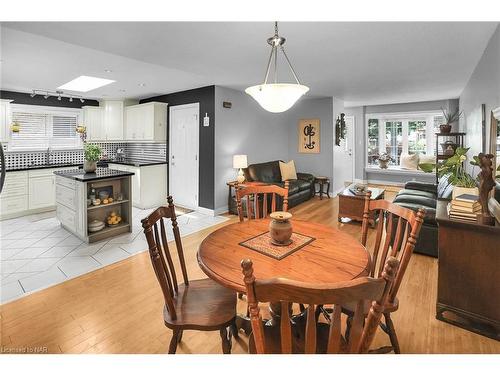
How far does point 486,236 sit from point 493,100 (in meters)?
1.81

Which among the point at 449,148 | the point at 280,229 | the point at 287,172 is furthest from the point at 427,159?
the point at 280,229

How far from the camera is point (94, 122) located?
254 inches

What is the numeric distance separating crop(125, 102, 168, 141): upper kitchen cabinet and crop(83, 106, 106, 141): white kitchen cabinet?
68 centimetres

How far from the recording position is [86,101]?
6504 mm

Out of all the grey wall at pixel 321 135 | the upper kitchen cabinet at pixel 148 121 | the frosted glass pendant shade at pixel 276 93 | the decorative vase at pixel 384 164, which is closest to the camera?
the frosted glass pendant shade at pixel 276 93

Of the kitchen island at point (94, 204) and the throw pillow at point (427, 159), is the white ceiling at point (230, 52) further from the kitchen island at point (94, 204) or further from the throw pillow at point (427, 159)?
the throw pillow at point (427, 159)

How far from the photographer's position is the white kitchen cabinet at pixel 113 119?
6.48m

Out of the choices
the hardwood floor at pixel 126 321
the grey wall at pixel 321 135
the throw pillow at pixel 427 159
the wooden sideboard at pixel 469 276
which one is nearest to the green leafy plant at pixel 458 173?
the wooden sideboard at pixel 469 276

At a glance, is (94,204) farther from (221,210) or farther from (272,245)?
(272,245)

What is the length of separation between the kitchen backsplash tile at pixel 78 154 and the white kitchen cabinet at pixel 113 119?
1.55ft

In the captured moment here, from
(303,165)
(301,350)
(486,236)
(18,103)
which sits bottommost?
(301,350)

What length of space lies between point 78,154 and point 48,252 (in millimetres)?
3703

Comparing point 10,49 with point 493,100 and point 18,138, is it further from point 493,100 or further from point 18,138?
point 493,100
